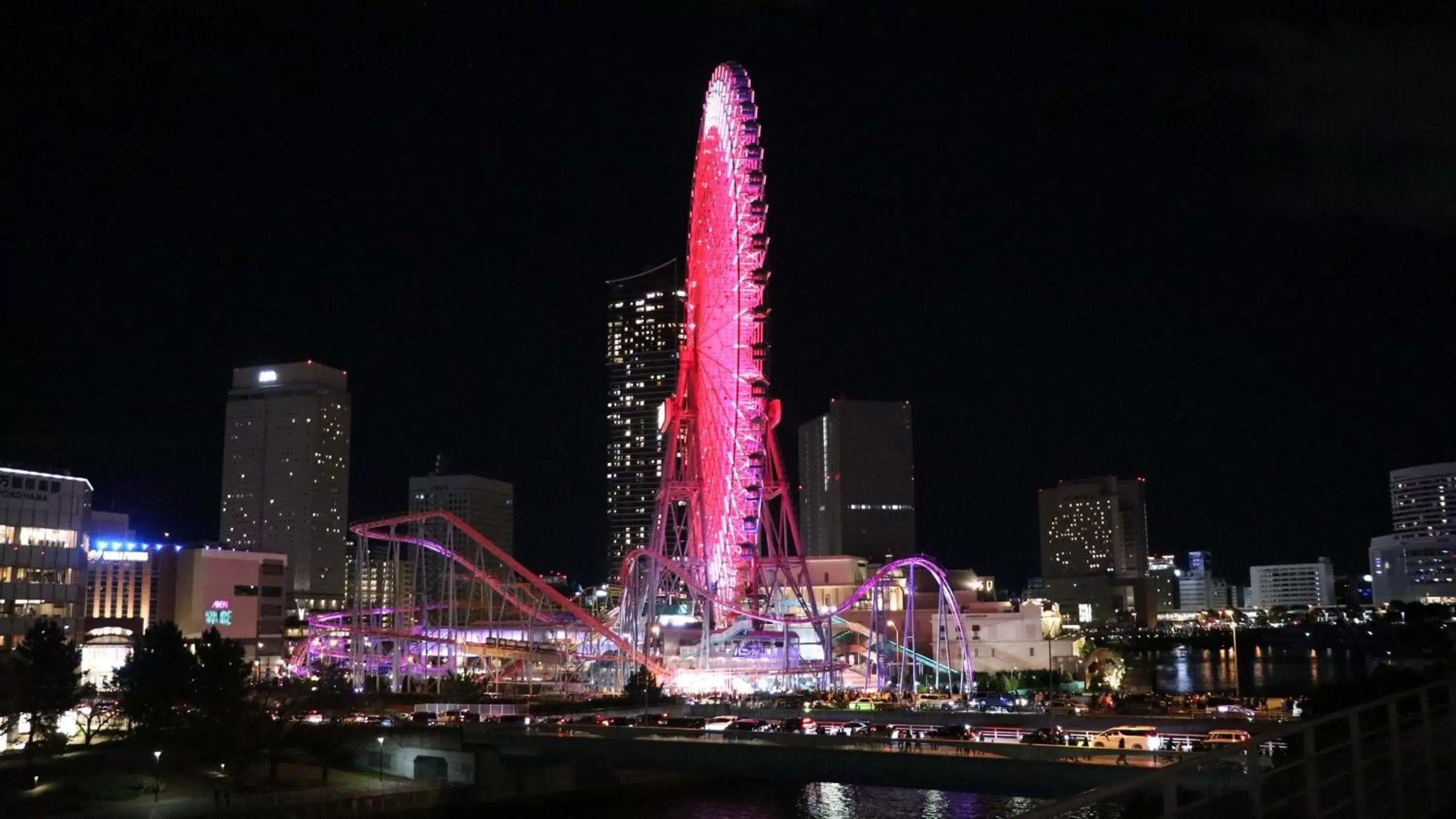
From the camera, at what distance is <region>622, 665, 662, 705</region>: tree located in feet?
267

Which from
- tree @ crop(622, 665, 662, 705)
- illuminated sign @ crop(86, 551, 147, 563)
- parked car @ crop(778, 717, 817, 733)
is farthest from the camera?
illuminated sign @ crop(86, 551, 147, 563)

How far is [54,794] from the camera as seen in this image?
55.4 m

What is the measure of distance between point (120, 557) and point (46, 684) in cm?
9351

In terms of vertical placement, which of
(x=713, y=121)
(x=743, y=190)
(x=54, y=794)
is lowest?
(x=54, y=794)

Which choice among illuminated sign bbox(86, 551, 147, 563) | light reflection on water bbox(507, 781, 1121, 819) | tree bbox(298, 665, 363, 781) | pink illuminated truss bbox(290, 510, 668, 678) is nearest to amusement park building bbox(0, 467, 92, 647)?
pink illuminated truss bbox(290, 510, 668, 678)

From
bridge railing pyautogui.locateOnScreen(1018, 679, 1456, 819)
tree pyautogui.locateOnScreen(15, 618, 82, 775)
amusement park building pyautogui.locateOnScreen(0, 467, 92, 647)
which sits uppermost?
amusement park building pyautogui.locateOnScreen(0, 467, 92, 647)

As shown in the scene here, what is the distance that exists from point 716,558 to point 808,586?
33.0ft

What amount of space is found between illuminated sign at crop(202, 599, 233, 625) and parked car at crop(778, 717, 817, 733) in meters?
107

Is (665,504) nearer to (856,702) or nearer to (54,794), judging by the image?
(856,702)

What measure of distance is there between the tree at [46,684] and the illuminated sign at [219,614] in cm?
8298

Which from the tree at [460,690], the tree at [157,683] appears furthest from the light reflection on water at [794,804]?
the tree at [460,690]

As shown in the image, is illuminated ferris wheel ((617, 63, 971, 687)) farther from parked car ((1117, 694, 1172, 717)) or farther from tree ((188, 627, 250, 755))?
tree ((188, 627, 250, 755))

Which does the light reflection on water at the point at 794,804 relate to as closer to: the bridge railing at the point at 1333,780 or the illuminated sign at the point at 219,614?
the bridge railing at the point at 1333,780

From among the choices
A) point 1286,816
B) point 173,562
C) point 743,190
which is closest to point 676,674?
point 743,190
